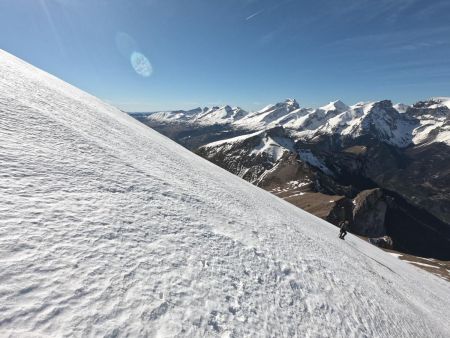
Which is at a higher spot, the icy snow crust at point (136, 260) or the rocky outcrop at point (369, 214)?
the rocky outcrop at point (369, 214)

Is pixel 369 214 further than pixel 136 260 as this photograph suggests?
Yes

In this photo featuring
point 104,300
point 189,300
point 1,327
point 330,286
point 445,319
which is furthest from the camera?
point 445,319

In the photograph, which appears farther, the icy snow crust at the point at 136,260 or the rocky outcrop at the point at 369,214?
the rocky outcrop at the point at 369,214

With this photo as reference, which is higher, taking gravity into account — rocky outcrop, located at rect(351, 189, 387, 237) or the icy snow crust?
rocky outcrop, located at rect(351, 189, 387, 237)

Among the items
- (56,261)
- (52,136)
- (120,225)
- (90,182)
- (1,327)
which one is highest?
(52,136)

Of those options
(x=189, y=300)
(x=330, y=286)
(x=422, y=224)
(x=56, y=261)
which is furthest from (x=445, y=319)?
(x=422, y=224)

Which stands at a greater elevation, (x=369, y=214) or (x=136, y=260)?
(x=369, y=214)

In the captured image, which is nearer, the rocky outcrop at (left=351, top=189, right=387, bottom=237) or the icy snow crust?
the icy snow crust

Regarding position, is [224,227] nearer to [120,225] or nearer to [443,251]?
[120,225]
